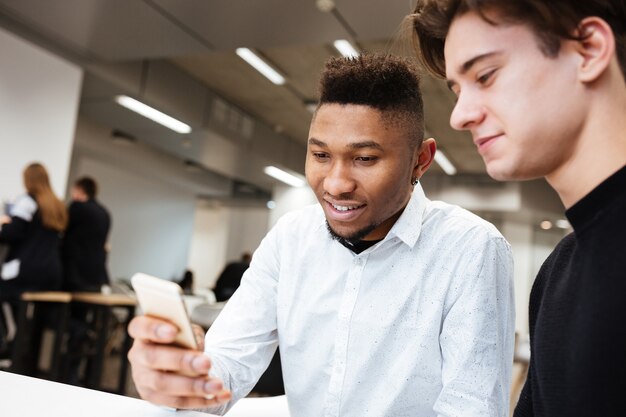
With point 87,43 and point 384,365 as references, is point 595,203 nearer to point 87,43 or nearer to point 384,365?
point 384,365

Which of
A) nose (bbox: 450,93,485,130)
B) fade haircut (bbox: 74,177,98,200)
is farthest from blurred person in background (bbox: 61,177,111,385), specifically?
nose (bbox: 450,93,485,130)

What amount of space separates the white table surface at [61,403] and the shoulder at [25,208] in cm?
279

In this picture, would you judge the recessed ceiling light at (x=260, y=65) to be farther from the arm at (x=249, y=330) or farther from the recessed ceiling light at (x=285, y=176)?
the arm at (x=249, y=330)

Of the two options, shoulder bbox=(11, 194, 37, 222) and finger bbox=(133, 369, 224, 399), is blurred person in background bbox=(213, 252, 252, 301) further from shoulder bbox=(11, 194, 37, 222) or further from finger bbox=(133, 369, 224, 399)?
finger bbox=(133, 369, 224, 399)

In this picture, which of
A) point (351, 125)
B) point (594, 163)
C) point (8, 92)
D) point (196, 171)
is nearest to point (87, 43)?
point (8, 92)

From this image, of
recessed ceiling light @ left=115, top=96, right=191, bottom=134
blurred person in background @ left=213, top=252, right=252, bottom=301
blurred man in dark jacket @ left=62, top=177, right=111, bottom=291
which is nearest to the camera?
blurred man in dark jacket @ left=62, top=177, right=111, bottom=291

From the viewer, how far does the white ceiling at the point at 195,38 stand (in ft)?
11.9

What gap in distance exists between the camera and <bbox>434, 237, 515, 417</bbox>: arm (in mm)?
1041

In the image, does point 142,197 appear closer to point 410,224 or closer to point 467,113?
point 410,224

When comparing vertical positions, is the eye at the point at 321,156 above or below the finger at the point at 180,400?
above

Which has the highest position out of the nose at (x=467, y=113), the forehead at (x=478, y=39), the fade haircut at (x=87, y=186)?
the fade haircut at (x=87, y=186)

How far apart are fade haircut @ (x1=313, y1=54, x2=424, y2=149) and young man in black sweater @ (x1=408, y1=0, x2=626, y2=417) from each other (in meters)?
0.43

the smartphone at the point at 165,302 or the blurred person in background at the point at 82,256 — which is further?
the blurred person in background at the point at 82,256

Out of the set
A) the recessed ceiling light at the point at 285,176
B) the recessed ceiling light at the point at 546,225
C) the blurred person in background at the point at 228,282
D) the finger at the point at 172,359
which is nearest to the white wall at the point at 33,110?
the blurred person in background at the point at 228,282
